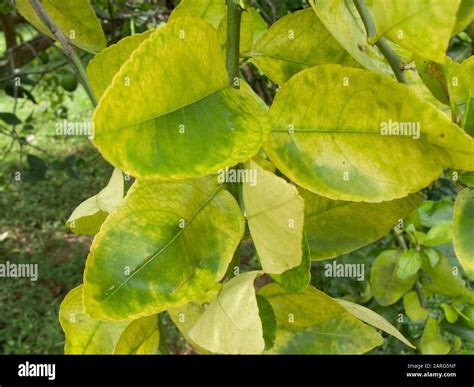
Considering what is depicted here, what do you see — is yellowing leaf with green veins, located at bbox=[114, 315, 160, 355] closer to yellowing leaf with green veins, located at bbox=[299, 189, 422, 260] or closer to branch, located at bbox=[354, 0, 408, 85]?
yellowing leaf with green veins, located at bbox=[299, 189, 422, 260]

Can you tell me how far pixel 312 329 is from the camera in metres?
0.49

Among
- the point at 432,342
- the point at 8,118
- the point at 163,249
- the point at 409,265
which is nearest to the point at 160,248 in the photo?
the point at 163,249

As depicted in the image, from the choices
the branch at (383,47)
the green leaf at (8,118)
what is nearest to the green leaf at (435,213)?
the branch at (383,47)

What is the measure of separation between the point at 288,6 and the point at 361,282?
0.66 metres

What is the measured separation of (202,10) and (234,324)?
0.87ft

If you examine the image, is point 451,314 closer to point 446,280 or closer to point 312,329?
point 446,280

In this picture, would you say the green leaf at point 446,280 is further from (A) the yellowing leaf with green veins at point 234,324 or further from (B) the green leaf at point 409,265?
(A) the yellowing leaf with green veins at point 234,324

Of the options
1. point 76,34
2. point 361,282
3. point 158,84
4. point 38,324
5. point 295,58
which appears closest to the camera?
point 158,84

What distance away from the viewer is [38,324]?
2.60m

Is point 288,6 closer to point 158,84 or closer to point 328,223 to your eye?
point 328,223

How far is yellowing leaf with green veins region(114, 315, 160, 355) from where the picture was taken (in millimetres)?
461
